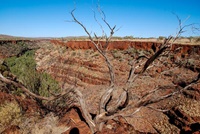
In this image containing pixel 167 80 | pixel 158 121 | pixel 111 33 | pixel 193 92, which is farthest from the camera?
pixel 167 80

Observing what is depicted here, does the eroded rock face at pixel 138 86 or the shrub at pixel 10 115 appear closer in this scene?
the eroded rock face at pixel 138 86

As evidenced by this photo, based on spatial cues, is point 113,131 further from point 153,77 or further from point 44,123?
point 153,77

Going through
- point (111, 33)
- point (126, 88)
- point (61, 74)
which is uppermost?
point (111, 33)

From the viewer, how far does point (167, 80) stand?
1480cm

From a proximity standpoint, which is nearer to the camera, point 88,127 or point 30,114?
point 88,127

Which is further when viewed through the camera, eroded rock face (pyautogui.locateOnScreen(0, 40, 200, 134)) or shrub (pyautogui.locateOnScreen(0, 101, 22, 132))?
shrub (pyautogui.locateOnScreen(0, 101, 22, 132))

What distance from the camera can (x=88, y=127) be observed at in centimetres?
588

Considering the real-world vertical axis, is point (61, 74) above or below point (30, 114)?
below

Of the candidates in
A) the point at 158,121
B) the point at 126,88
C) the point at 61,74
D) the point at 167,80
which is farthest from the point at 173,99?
the point at 61,74

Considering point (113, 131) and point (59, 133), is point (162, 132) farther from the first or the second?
point (59, 133)

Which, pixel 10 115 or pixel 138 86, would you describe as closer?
pixel 10 115

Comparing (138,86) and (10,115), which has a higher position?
(10,115)

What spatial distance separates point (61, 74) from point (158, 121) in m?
14.9

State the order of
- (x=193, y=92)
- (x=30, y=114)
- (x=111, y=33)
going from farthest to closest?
1. (x=193, y=92)
2. (x=30, y=114)
3. (x=111, y=33)
